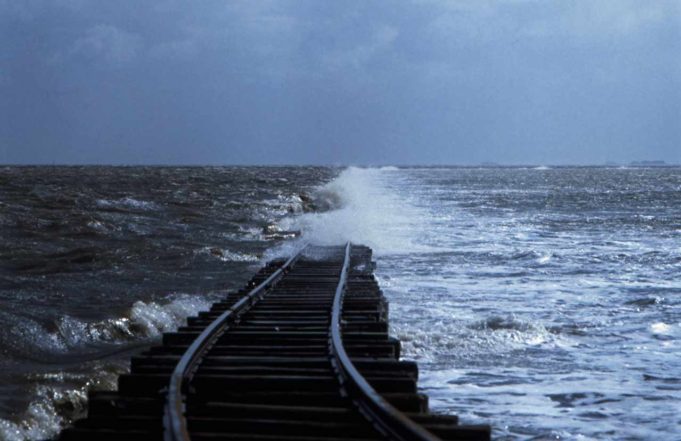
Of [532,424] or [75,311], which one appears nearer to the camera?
[532,424]

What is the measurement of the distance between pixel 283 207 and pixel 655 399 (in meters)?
42.0

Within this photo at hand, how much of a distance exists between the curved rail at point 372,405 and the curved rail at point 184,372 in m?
1.34

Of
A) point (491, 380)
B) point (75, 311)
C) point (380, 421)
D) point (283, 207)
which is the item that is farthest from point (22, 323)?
point (283, 207)

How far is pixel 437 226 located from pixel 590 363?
28.8m

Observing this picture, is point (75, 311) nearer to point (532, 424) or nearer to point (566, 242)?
point (532, 424)

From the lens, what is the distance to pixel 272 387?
26.9 ft

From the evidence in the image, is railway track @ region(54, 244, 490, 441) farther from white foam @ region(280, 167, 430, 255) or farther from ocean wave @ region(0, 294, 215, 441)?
white foam @ region(280, 167, 430, 255)

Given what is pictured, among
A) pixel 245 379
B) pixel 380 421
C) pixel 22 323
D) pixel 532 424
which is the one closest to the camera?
pixel 380 421

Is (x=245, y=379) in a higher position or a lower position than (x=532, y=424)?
higher

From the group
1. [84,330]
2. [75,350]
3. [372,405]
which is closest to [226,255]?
[84,330]

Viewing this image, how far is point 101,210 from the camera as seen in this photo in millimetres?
44031

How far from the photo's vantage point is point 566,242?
113 ft

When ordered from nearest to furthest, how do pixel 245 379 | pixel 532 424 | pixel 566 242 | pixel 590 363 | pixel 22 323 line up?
pixel 245 379 < pixel 532 424 < pixel 590 363 < pixel 22 323 < pixel 566 242

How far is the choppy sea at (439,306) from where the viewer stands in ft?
34.6
